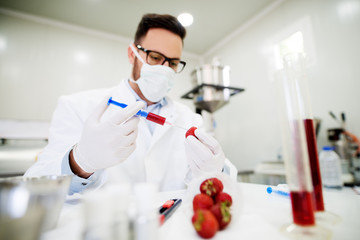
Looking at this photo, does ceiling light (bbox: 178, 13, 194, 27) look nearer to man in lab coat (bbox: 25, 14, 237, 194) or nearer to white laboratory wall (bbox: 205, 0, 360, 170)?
white laboratory wall (bbox: 205, 0, 360, 170)

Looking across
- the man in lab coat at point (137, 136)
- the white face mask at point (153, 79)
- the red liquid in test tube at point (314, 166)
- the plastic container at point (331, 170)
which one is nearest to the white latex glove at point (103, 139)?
the man in lab coat at point (137, 136)

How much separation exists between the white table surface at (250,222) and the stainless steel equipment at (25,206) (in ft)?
0.19

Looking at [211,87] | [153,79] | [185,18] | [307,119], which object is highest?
[185,18]

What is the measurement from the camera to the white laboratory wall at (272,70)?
175cm

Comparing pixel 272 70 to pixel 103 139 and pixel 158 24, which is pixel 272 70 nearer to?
pixel 158 24

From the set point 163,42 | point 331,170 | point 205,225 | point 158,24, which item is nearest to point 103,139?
point 205,225

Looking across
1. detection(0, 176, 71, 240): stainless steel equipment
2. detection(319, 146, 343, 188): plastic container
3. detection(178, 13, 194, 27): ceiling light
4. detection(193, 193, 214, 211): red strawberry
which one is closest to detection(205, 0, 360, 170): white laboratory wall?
detection(319, 146, 343, 188): plastic container

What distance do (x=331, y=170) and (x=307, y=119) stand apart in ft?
3.82

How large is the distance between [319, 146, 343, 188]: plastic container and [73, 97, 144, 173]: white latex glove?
4.39ft

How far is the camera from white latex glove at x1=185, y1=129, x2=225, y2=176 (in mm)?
803

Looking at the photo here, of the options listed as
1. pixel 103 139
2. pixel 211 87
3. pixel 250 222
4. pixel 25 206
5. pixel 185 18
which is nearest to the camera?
pixel 25 206

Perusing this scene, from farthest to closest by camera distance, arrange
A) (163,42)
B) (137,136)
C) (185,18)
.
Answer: (185,18) → (163,42) → (137,136)

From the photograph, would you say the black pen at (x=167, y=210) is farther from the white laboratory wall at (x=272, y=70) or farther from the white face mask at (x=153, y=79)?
the white laboratory wall at (x=272, y=70)

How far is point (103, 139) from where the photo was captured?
2.56 feet
